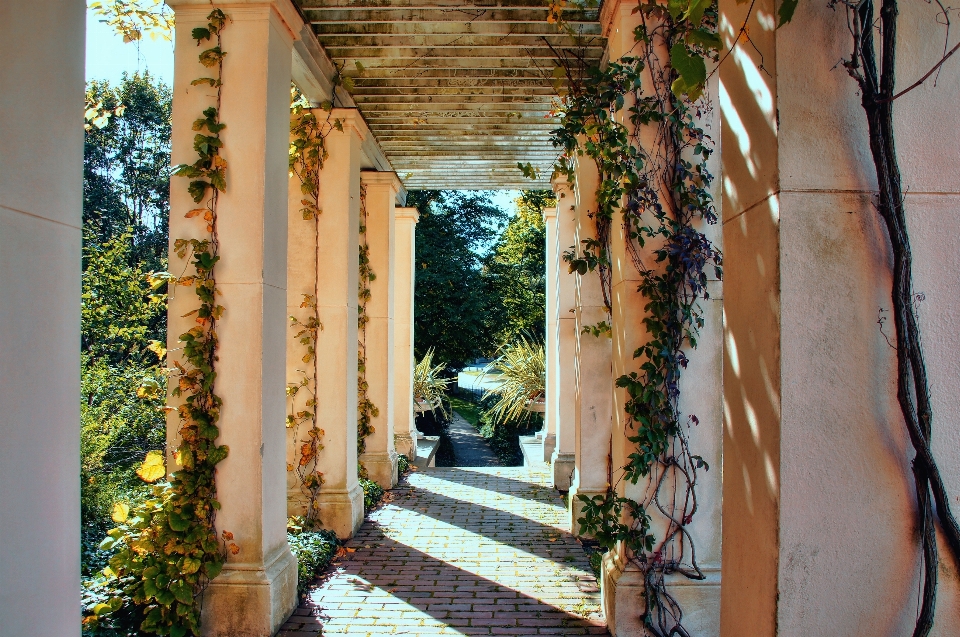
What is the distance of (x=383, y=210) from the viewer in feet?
26.1

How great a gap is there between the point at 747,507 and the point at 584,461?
4170 mm

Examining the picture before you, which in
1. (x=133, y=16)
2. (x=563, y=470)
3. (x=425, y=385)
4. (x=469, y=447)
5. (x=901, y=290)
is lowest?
(x=469, y=447)

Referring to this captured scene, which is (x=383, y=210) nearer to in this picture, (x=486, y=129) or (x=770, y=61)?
(x=486, y=129)

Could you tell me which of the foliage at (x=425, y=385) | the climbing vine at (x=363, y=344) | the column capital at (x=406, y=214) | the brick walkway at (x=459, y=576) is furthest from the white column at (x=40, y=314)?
the foliage at (x=425, y=385)

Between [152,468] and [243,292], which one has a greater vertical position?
[243,292]

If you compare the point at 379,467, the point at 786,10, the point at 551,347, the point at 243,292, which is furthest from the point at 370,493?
the point at 786,10

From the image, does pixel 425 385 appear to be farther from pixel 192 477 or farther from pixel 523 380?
pixel 192 477

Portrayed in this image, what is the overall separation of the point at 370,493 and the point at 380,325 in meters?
2.07

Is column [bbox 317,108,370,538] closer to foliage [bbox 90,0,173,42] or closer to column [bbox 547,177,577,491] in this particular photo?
foliage [bbox 90,0,173,42]

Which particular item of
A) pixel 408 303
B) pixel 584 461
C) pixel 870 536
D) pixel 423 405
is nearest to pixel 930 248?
pixel 870 536

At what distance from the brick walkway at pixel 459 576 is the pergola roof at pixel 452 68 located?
3.74m

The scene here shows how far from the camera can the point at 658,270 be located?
11.9 ft

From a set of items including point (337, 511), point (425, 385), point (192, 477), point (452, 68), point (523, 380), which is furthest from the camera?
point (425, 385)

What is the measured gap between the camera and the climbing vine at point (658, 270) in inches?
136
